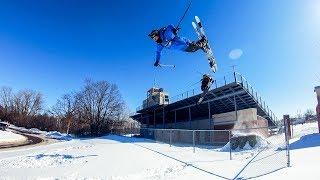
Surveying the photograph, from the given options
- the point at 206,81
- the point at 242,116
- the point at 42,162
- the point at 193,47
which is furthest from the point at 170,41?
the point at 242,116

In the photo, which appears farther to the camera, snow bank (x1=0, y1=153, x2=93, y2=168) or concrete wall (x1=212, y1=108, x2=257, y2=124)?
concrete wall (x1=212, y1=108, x2=257, y2=124)

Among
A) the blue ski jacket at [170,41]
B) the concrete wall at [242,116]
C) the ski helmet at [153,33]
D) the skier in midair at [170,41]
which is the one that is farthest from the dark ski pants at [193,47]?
the concrete wall at [242,116]

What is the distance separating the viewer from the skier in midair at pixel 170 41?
1352 centimetres

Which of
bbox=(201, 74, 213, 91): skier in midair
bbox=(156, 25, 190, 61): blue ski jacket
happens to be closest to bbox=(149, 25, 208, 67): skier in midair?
bbox=(156, 25, 190, 61): blue ski jacket

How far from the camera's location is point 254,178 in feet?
26.4

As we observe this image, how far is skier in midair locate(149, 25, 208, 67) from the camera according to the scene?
1352 centimetres

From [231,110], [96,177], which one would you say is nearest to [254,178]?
[96,177]

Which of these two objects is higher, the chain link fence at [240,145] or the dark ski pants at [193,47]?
the dark ski pants at [193,47]

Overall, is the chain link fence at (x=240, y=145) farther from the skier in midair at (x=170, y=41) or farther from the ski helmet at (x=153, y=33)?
the ski helmet at (x=153, y=33)

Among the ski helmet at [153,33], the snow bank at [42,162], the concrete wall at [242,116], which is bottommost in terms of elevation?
the snow bank at [42,162]

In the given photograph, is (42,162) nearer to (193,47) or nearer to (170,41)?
(170,41)

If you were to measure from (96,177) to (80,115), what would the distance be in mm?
65549

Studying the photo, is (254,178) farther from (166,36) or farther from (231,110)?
(231,110)

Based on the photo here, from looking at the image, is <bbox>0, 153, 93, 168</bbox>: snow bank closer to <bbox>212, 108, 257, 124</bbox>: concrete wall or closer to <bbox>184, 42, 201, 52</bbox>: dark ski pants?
<bbox>184, 42, 201, 52</bbox>: dark ski pants
